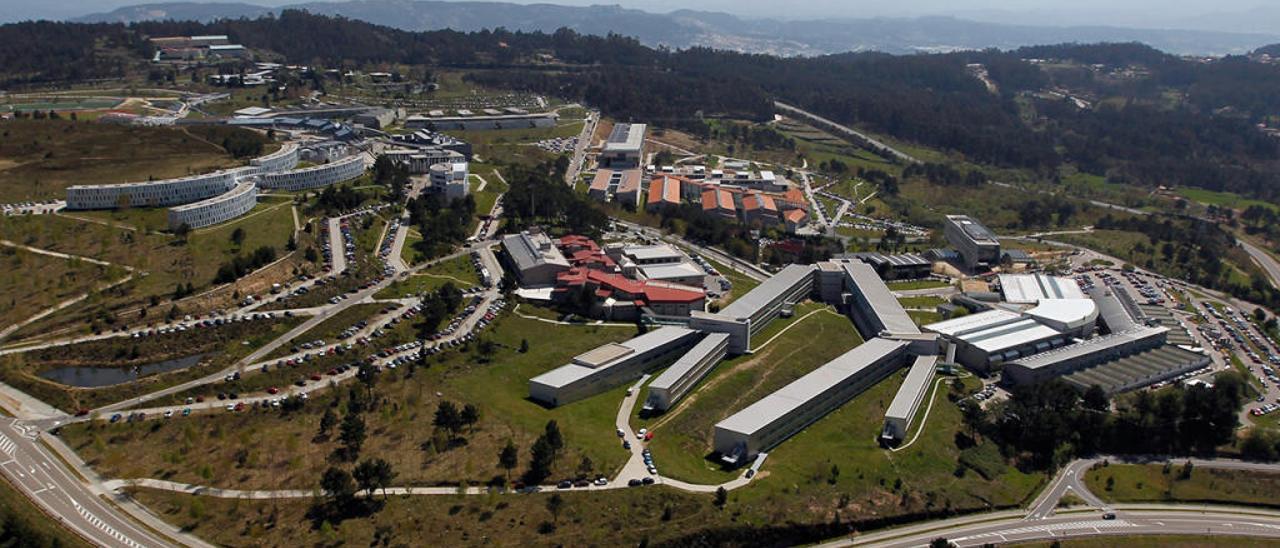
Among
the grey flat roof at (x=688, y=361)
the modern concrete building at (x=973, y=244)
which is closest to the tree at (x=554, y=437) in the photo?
the grey flat roof at (x=688, y=361)

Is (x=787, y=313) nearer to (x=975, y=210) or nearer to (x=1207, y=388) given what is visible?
(x=1207, y=388)

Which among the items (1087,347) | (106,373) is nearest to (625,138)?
(1087,347)

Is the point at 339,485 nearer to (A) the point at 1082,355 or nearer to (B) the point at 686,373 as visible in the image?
(B) the point at 686,373

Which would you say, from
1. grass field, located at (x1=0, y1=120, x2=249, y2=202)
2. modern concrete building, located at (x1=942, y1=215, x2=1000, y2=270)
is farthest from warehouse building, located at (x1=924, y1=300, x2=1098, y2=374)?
grass field, located at (x1=0, y1=120, x2=249, y2=202)

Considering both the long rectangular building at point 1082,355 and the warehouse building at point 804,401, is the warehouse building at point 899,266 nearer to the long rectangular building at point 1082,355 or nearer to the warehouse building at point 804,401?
the long rectangular building at point 1082,355

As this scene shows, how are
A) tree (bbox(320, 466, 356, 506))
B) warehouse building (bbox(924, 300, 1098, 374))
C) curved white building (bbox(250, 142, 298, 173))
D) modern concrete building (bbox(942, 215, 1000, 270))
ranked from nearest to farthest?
1. tree (bbox(320, 466, 356, 506))
2. warehouse building (bbox(924, 300, 1098, 374))
3. modern concrete building (bbox(942, 215, 1000, 270))
4. curved white building (bbox(250, 142, 298, 173))

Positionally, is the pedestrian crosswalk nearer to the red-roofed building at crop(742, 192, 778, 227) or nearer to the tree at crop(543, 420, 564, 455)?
the tree at crop(543, 420, 564, 455)
